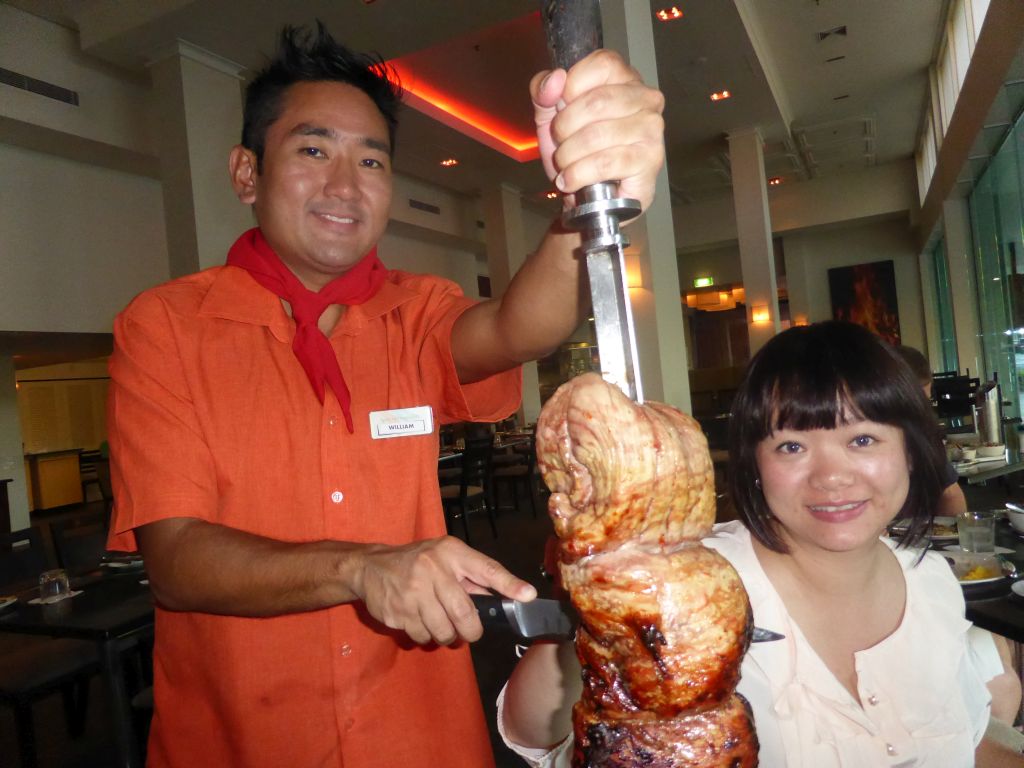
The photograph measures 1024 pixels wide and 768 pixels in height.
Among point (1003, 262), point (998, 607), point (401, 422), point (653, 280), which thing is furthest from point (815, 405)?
point (1003, 262)

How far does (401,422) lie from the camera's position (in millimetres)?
1609

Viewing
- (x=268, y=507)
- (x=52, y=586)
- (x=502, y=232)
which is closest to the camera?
(x=268, y=507)

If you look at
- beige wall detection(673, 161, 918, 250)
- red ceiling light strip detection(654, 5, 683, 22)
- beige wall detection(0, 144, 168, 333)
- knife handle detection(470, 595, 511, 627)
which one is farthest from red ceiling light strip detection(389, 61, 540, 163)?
knife handle detection(470, 595, 511, 627)

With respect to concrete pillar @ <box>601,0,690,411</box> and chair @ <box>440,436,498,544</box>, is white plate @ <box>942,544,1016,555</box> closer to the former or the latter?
concrete pillar @ <box>601,0,690,411</box>

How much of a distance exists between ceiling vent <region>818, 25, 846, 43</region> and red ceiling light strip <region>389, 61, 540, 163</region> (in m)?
4.12

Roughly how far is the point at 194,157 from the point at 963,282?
11.4 metres

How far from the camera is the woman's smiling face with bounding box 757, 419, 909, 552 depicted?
1.53 metres

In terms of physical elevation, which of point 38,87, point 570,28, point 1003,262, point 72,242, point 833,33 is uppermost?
point 833,33

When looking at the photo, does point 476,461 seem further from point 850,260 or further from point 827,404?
point 850,260

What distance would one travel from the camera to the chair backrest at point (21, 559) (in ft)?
13.1

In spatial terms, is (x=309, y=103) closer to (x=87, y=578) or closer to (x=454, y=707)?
(x=454, y=707)

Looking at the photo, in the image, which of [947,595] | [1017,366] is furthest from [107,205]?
[1017,366]

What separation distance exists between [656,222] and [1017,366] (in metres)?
5.76

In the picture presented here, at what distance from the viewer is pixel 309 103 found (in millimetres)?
1632
